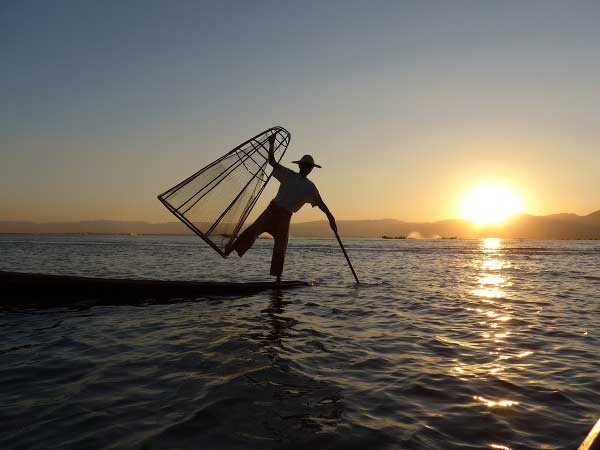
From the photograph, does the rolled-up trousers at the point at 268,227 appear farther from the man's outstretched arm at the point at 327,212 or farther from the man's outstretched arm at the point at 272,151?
the man's outstretched arm at the point at 272,151

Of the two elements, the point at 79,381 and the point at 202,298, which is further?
the point at 202,298

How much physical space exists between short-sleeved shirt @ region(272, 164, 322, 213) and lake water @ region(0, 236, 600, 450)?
2.97 m

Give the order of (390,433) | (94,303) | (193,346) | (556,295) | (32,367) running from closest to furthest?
(390,433) < (32,367) < (193,346) < (94,303) < (556,295)

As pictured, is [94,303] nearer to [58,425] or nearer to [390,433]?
[58,425]

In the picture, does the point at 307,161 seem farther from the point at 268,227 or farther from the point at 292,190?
the point at 268,227

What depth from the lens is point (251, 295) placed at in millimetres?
12172

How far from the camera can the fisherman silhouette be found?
37.1ft

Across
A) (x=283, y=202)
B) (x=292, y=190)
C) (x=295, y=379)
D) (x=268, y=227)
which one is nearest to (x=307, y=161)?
Answer: (x=292, y=190)

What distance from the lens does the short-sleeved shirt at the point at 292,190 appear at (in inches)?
445

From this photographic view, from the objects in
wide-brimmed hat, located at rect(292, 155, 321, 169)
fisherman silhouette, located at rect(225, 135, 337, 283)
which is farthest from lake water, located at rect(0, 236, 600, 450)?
wide-brimmed hat, located at rect(292, 155, 321, 169)

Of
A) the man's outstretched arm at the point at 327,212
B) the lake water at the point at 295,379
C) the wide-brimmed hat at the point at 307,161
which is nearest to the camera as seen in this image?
the lake water at the point at 295,379

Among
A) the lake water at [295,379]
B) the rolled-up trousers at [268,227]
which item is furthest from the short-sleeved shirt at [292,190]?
the lake water at [295,379]

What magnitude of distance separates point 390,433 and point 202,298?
28.1 ft

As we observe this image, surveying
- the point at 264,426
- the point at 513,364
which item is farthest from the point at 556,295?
the point at 264,426
